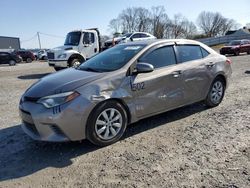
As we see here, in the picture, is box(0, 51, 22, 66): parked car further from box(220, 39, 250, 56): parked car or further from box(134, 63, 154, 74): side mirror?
box(134, 63, 154, 74): side mirror

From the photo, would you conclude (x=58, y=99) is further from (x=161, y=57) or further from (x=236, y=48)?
(x=236, y=48)

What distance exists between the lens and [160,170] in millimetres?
3848

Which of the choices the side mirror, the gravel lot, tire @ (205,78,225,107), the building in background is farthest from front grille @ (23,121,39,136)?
the building in background

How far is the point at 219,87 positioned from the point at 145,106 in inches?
96.4

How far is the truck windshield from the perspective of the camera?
16375mm

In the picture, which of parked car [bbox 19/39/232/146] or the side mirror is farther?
the side mirror

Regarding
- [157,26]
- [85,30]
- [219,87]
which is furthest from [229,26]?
[219,87]

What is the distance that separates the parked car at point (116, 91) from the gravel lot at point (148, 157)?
1.04ft

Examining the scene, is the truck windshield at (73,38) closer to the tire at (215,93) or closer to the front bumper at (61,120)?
the tire at (215,93)

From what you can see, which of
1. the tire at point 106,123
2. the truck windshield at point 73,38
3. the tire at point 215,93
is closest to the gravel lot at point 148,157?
the tire at point 106,123

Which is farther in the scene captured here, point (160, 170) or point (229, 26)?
point (229, 26)

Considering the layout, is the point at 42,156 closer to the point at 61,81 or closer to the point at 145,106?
the point at 61,81

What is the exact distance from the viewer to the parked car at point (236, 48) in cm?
2749

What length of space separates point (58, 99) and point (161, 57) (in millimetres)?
2173
